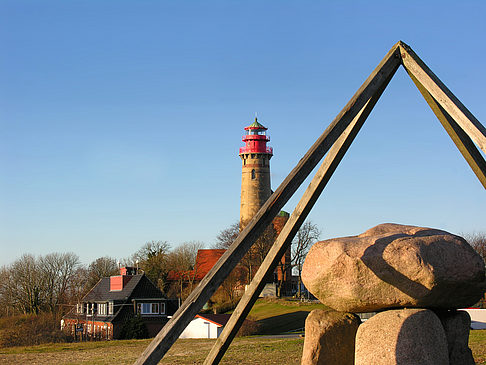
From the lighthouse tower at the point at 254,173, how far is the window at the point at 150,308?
17457 millimetres

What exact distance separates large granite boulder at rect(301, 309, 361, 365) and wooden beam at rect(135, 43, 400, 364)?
12.0ft

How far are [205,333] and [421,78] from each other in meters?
31.7

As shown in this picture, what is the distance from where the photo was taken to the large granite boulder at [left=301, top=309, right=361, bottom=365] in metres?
8.71

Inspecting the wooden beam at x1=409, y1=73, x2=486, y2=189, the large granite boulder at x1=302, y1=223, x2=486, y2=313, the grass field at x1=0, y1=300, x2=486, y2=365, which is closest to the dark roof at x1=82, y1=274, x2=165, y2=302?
the grass field at x1=0, y1=300, x2=486, y2=365

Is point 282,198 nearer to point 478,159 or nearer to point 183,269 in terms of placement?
point 478,159

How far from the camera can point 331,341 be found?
8.77m

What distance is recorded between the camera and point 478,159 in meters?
7.45

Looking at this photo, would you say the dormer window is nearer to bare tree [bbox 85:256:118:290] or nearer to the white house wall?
the white house wall

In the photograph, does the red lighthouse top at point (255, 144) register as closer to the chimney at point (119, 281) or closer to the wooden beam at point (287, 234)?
the chimney at point (119, 281)

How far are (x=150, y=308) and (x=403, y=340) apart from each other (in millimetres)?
45504

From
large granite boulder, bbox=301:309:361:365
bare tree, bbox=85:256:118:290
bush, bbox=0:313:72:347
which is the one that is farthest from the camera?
bare tree, bbox=85:256:118:290

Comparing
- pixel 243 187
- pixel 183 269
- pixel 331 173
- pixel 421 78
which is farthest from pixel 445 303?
pixel 183 269

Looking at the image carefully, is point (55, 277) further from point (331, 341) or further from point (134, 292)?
point (331, 341)

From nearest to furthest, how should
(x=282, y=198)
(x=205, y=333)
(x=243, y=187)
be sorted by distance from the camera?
(x=282, y=198)
(x=205, y=333)
(x=243, y=187)
